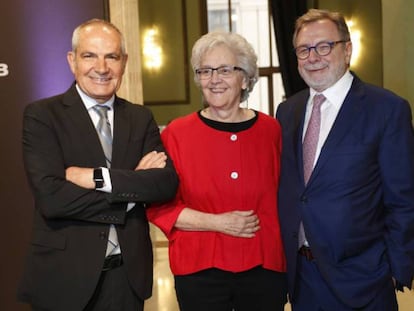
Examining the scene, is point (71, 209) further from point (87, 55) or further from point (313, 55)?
point (313, 55)

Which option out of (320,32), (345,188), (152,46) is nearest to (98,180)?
(345,188)

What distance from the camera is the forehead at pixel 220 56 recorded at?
8.14 ft

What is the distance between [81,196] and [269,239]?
87cm

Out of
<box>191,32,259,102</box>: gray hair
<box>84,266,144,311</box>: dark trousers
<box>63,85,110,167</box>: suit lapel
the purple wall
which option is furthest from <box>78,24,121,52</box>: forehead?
the purple wall

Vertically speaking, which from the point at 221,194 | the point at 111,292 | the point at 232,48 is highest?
the point at 232,48

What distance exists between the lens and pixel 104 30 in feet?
7.70

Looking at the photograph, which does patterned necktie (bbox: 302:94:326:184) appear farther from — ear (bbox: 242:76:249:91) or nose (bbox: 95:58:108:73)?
nose (bbox: 95:58:108:73)

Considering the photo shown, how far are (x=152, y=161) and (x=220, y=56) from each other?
575mm

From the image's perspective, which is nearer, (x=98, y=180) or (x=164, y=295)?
(x=98, y=180)

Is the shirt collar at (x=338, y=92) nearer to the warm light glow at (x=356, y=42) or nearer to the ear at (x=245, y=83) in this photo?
the ear at (x=245, y=83)

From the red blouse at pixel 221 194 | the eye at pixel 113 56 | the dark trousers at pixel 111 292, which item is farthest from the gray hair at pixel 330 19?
the dark trousers at pixel 111 292

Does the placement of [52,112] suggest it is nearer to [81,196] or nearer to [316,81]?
[81,196]

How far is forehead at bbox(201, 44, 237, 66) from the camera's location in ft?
8.14

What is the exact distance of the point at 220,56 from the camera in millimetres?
2482
